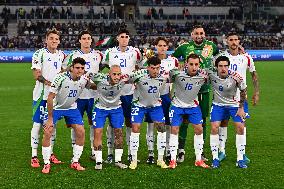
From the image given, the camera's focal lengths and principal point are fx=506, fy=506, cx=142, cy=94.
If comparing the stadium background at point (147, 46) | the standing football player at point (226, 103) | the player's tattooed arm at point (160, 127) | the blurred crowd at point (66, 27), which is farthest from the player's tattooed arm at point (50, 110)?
the blurred crowd at point (66, 27)

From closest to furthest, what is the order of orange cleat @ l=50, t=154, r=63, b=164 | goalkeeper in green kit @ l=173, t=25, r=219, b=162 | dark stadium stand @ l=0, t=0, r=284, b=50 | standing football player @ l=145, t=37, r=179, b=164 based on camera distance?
standing football player @ l=145, t=37, r=179, b=164
orange cleat @ l=50, t=154, r=63, b=164
goalkeeper in green kit @ l=173, t=25, r=219, b=162
dark stadium stand @ l=0, t=0, r=284, b=50

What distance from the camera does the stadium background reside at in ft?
27.4

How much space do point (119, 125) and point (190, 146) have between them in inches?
98.3

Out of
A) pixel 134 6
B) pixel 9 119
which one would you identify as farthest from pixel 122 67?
pixel 134 6

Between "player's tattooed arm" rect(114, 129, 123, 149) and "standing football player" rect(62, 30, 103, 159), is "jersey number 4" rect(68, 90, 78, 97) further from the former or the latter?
"player's tattooed arm" rect(114, 129, 123, 149)

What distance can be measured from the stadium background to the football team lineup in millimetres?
443

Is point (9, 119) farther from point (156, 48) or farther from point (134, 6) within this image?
point (134, 6)

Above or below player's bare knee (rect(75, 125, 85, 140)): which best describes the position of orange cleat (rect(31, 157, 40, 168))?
below

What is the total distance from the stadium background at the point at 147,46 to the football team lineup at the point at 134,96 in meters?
0.44

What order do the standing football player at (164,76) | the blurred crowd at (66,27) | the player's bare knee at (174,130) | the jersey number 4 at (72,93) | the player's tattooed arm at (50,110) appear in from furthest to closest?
the blurred crowd at (66,27) < the standing football player at (164,76) < the player's bare knee at (174,130) < the jersey number 4 at (72,93) < the player's tattooed arm at (50,110)

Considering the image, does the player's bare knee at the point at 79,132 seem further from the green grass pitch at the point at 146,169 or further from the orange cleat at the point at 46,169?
the orange cleat at the point at 46,169

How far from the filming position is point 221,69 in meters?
8.93


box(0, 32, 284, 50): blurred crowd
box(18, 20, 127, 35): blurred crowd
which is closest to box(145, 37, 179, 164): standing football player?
box(0, 32, 284, 50): blurred crowd

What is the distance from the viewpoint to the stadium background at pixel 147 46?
8.34 meters
